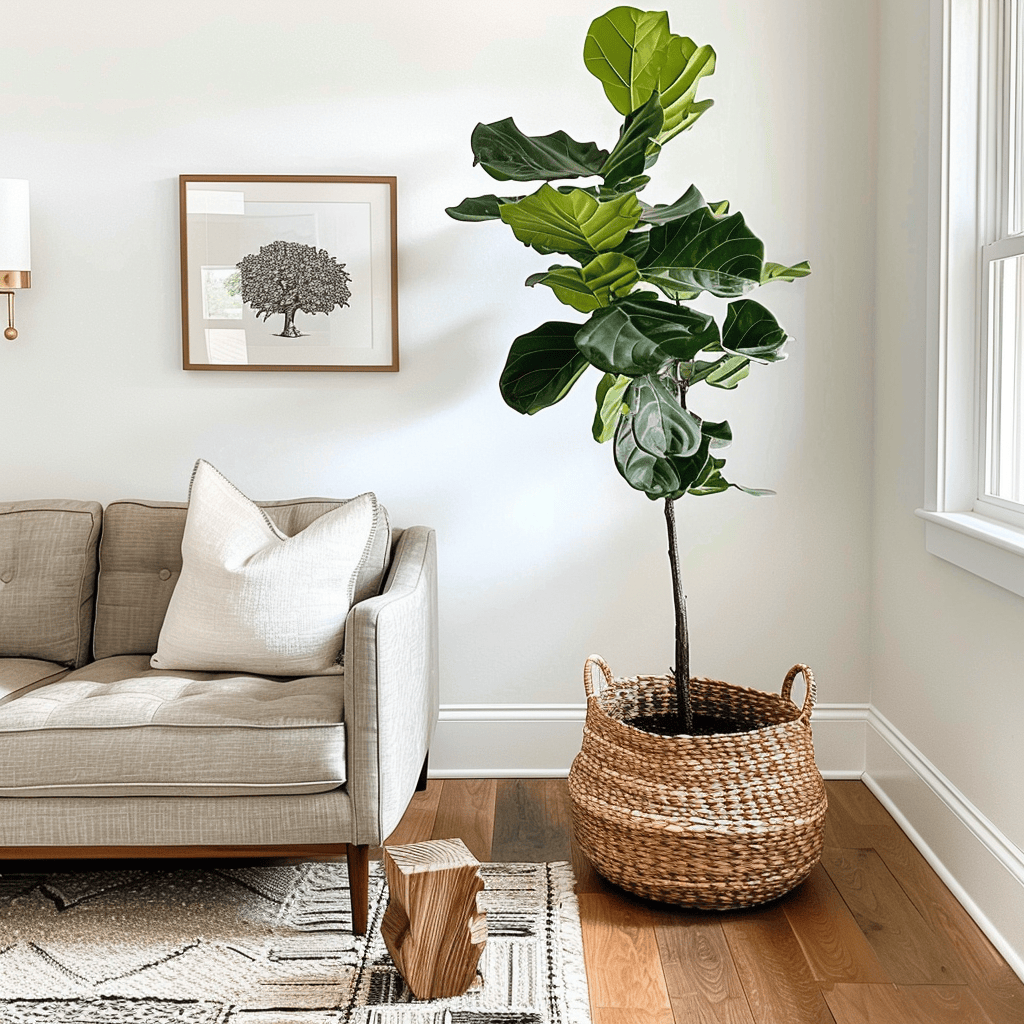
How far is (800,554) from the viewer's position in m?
2.95

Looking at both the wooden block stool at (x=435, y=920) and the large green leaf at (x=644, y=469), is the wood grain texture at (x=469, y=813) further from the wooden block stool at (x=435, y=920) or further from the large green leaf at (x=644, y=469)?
the large green leaf at (x=644, y=469)

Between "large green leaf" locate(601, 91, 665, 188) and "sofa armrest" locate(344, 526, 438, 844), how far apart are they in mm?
960

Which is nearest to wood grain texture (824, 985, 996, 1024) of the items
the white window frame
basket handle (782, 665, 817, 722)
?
basket handle (782, 665, 817, 722)

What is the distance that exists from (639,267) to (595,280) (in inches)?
4.9

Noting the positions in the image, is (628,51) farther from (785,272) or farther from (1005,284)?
(1005,284)

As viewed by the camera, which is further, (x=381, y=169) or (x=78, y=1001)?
(x=381, y=169)

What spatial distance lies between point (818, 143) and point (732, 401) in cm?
73

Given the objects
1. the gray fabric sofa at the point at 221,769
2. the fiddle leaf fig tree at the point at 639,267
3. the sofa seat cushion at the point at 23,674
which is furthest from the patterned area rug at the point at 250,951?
the fiddle leaf fig tree at the point at 639,267

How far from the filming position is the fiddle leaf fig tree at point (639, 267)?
1.93 metres

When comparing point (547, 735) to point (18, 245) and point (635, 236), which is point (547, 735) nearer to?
point (635, 236)

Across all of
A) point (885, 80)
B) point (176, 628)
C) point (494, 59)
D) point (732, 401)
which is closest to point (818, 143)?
point (885, 80)

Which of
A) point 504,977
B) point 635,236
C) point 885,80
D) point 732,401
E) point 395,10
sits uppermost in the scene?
point 395,10

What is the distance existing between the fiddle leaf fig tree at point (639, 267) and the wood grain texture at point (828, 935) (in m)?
0.44

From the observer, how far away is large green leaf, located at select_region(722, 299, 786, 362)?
7.11ft
